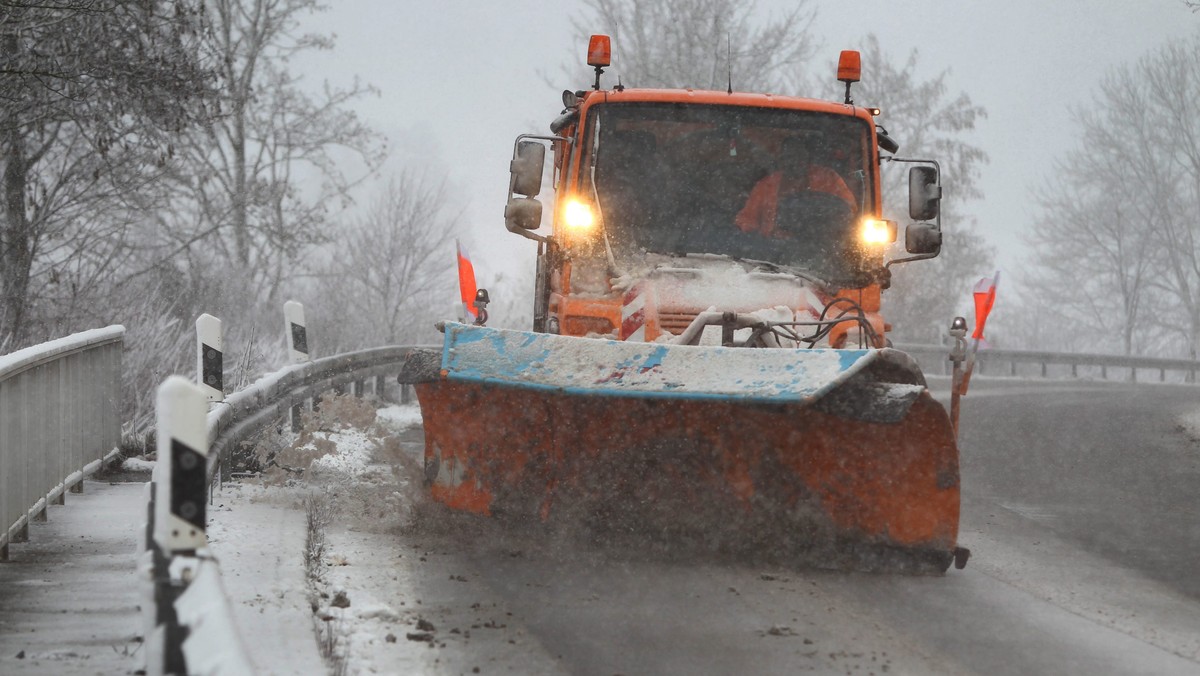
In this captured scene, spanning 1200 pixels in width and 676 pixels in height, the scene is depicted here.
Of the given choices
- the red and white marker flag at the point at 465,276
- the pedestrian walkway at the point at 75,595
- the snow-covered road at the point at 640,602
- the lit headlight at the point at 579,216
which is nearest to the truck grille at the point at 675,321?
the lit headlight at the point at 579,216

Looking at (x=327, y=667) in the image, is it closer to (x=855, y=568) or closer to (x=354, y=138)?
(x=855, y=568)

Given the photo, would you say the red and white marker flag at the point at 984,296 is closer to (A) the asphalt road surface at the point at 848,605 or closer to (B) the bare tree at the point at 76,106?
(A) the asphalt road surface at the point at 848,605

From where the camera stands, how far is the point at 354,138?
25.3 metres

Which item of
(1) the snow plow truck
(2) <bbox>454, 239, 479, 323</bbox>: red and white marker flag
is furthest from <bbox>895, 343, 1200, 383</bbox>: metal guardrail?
(1) the snow plow truck

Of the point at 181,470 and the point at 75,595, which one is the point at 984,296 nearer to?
the point at 75,595

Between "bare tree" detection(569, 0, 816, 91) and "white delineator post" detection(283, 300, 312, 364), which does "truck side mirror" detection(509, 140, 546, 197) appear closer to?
"white delineator post" detection(283, 300, 312, 364)

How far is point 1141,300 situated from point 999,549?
4228 cm

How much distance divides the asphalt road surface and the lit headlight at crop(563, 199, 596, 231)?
6.08ft

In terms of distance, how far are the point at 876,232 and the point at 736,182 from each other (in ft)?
2.60

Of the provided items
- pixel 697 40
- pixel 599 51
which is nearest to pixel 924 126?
pixel 697 40

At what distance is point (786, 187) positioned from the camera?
7320 millimetres

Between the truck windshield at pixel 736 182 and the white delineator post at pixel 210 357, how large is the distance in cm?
247

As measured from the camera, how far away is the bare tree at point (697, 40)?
29.0m

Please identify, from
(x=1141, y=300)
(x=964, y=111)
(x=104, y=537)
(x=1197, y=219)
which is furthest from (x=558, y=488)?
(x=1141, y=300)
